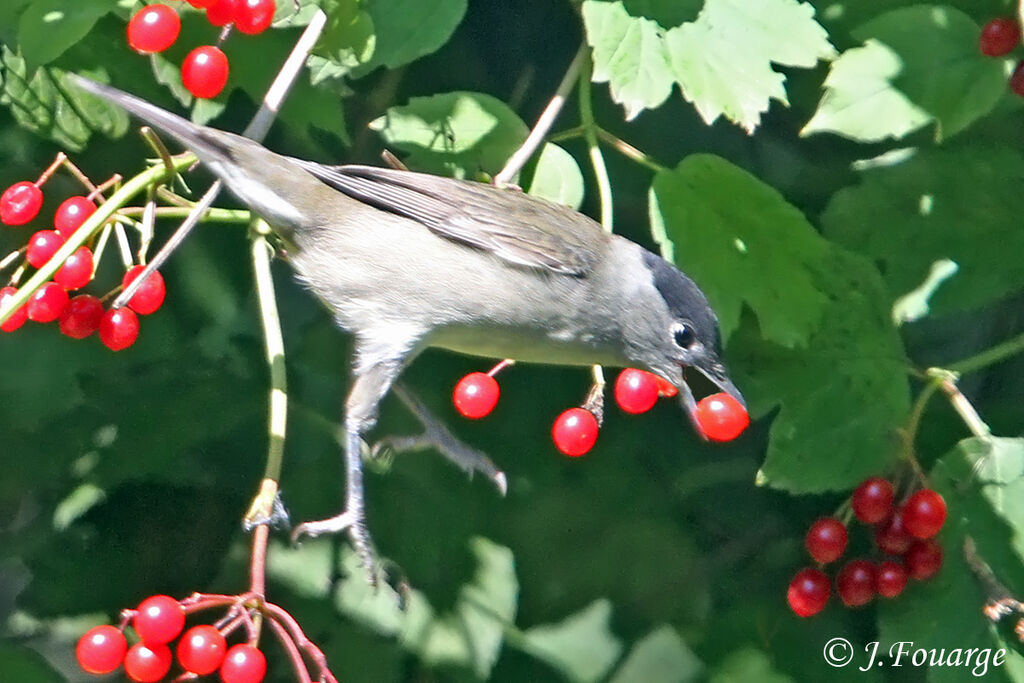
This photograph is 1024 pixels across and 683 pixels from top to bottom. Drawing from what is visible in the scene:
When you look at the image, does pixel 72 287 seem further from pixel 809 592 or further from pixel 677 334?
pixel 809 592

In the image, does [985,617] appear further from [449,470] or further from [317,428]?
[317,428]

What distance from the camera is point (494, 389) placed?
1894mm

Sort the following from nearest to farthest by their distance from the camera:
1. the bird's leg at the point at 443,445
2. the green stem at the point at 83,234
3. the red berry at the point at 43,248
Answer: the green stem at the point at 83,234
the red berry at the point at 43,248
the bird's leg at the point at 443,445

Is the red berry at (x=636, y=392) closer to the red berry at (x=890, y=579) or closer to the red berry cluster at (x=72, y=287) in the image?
the red berry at (x=890, y=579)

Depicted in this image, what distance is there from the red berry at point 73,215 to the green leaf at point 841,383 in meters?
1.18

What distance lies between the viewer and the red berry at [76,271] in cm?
174

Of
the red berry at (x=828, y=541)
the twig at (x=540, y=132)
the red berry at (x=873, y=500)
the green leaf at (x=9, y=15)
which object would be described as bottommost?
the red berry at (x=828, y=541)

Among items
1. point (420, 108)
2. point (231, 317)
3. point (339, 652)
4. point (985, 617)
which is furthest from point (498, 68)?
point (985, 617)

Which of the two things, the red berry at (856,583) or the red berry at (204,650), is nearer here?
the red berry at (204,650)

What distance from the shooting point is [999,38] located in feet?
6.53

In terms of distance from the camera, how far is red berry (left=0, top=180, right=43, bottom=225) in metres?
1.86

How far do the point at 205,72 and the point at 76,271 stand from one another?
1.21ft

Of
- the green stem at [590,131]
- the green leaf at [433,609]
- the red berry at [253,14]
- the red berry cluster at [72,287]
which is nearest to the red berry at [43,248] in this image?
the red berry cluster at [72,287]

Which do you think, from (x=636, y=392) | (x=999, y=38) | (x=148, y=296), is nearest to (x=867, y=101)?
(x=999, y=38)
